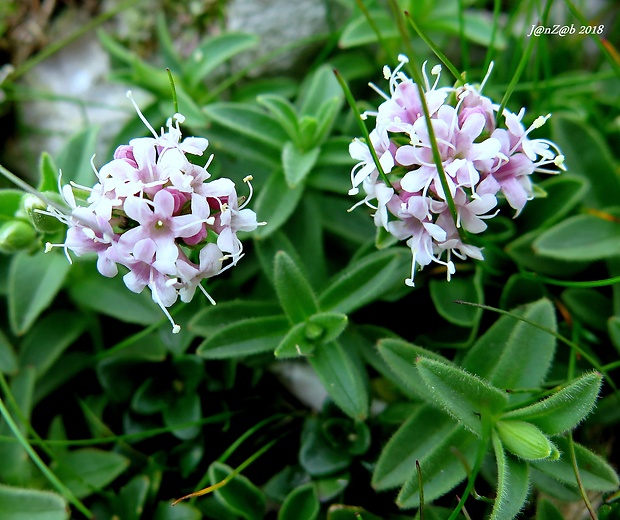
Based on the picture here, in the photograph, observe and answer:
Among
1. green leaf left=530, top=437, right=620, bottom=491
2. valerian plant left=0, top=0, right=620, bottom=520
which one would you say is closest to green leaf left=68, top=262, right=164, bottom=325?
valerian plant left=0, top=0, right=620, bottom=520

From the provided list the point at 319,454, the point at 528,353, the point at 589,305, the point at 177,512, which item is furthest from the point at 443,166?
the point at 177,512

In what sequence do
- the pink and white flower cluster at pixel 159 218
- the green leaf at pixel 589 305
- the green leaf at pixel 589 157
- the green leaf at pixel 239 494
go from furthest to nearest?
1. the green leaf at pixel 589 157
2. the green leaf at pixel 589 305
3. the green leaf at pixel 239 494
4. the pink and white flower cluster at pixel 159 218

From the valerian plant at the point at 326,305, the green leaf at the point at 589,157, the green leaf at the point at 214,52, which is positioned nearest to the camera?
the valerian plant at the point at 326,305

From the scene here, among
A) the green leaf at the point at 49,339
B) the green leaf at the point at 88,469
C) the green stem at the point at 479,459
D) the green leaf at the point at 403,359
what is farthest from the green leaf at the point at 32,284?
the green stem at the point at 479,459

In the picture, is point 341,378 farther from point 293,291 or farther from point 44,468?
point 44,468

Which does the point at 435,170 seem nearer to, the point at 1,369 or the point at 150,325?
the point at 150,325

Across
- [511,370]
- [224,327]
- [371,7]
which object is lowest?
[511,370]

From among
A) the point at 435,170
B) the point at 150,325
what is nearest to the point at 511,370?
the point at 435,170

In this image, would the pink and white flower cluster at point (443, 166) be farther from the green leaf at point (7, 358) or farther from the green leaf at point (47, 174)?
the green leaf at point (7, 358)
